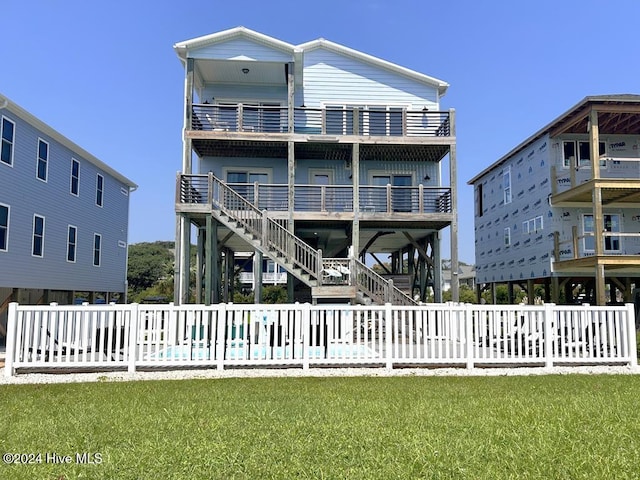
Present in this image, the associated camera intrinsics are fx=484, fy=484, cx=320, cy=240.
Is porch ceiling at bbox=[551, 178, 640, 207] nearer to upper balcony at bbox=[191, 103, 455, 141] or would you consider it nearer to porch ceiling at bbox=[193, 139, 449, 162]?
porch ceiling at bbox=[193, 139, 449, 162]

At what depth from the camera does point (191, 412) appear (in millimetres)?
5406

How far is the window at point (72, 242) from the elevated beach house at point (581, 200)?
20148 mm

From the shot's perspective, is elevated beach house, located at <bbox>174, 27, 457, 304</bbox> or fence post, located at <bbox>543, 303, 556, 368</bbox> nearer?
fence post, located at <bbox>543, 303, 556, 368</bbox>

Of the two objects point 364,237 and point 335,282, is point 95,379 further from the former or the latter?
point 364,237

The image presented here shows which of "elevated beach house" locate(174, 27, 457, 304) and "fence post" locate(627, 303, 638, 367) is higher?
"elevated beach house" locate(174, 27, 457, 304)

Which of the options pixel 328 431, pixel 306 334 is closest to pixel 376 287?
pixel 306 334

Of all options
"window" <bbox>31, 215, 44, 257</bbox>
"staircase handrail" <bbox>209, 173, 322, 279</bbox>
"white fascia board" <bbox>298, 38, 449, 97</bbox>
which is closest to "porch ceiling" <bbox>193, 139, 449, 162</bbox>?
"staircase handrail" <bbox>209, 173, 322, 279</bbox>

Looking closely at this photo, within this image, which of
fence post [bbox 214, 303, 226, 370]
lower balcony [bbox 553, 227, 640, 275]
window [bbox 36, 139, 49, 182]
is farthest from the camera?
window [bbox 36, 139, 49, 182]

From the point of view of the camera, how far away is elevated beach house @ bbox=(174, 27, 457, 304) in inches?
599

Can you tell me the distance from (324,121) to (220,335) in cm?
989

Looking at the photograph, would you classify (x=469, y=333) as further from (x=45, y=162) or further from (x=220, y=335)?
(x=45, y=162)

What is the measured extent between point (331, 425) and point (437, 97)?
17.2 m

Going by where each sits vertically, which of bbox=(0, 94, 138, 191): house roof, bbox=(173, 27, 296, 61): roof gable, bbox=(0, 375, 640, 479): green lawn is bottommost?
bbox=(0, 375, 640, 479): green lawn

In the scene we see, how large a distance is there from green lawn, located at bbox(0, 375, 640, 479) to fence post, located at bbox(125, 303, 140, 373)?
5.30ft
